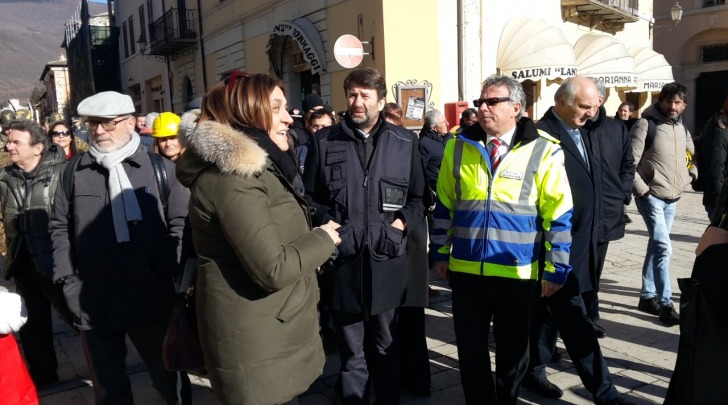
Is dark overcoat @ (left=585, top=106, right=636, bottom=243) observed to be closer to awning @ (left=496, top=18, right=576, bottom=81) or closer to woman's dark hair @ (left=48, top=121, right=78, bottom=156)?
woman's dark hair @ (left=48, top=121, right=78, bottom=156)

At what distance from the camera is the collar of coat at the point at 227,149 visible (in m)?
2.02

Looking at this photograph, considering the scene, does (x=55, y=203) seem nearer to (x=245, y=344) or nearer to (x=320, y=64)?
(x=245, y=344)

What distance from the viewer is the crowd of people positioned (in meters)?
2.16

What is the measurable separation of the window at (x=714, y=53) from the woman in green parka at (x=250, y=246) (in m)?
25.4

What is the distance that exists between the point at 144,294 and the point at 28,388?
68 centimetres

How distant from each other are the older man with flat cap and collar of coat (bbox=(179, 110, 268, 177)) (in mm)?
1031

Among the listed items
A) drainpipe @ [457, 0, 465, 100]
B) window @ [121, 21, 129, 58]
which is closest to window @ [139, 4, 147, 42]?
window @ [121, 21, 129, 58]

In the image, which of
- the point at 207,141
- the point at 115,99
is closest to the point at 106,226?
the point at 115,99

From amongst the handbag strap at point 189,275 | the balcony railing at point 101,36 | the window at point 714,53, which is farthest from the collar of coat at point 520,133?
the balcony railing at point 101,36

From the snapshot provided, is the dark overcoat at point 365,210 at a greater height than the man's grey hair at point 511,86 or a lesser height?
lesser

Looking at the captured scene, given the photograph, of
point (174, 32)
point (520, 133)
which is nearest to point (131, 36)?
point (174, 32)

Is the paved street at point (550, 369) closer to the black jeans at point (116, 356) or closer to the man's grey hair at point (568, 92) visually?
the black jeans at point (116, 356)

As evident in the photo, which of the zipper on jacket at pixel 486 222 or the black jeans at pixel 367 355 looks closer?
the zipper on jacket at pixel 486 222

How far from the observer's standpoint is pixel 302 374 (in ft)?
→ 7.52
